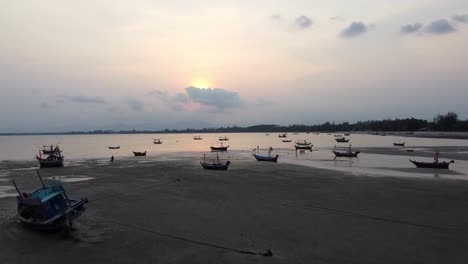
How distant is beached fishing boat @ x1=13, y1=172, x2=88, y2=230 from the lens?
17.7 meters

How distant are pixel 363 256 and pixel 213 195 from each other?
49.9 ft

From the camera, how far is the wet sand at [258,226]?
14.4 m

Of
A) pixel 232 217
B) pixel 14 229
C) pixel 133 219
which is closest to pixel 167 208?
pixel 133 219

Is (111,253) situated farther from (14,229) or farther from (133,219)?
(14,229)

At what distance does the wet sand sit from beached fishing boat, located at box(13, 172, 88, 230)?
0.56 metres

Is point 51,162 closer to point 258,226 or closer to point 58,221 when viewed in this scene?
point 58,221

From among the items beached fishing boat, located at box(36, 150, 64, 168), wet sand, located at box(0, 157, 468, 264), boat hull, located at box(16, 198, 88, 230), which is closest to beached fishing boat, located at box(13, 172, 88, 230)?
boat hull, located at box(16, 198, 88, 230)

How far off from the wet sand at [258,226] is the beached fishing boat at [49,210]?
1.85ft

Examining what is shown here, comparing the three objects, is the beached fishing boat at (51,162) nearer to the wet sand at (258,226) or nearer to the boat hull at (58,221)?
the wet sand at (258,226)

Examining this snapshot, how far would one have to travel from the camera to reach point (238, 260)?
13.7 m

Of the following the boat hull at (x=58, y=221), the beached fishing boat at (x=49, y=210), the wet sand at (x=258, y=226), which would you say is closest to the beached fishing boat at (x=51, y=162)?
the wet sand at (x=258, y=226)

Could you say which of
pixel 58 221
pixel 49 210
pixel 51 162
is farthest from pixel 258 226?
pixel 51 162

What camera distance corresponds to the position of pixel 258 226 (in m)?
18.4

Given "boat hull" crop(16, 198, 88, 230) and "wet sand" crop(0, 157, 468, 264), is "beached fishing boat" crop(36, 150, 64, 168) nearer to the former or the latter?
"wet sand" crop(0, 157, 468, 264)
